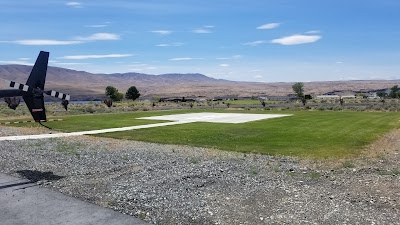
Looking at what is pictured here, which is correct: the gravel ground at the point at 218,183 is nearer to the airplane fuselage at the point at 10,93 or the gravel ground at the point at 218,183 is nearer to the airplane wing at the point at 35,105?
the airplane wing at the point at 35,105

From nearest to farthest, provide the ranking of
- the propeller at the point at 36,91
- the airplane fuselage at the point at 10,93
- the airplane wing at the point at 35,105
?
1. the propeller at the point at 36,91
2. the airplane fuselage at the point at 10,93
3. the airplane wing at the point at 35,105

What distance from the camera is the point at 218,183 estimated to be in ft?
51.6

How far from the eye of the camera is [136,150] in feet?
78.7

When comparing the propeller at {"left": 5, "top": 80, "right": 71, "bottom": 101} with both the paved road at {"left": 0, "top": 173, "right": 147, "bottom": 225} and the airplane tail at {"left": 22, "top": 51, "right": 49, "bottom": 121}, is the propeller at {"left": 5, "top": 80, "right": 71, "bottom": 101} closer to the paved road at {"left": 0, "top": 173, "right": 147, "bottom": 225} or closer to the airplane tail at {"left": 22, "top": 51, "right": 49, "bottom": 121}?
the airplane tail at {"left": 22, "top": 51, "right": 49, "bottom": 121}

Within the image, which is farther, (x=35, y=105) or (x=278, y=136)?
(x=278, y=136)

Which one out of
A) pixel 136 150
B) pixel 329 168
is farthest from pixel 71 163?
pixel 329 168

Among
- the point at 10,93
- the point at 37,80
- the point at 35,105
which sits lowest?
the point at 35,105

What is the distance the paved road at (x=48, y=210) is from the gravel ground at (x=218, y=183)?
538 mm

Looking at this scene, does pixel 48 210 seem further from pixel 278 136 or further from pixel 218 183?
pixel 278 136

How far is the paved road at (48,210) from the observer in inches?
458

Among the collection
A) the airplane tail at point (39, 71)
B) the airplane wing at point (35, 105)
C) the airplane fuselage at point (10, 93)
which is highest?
the airplane tail at point (39, 71)

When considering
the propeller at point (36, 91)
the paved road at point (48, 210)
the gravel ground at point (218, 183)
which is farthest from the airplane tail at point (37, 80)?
the paved road at point (48, 210)

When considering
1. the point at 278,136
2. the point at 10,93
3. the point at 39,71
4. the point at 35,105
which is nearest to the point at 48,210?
the point at 10,93

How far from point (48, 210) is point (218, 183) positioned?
6.74 metres
